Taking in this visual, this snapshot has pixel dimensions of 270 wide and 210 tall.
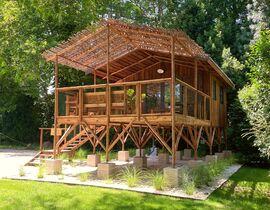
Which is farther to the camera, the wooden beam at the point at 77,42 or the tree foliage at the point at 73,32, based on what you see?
the tree foliage at the point at 73,32

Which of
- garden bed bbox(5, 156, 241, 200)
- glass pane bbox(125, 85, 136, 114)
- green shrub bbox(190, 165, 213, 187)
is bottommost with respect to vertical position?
garden bed bbox(5, 156, 241, 200)

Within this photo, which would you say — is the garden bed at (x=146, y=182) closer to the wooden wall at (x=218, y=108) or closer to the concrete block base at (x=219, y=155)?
the concrete block base at (x=219, y=155)

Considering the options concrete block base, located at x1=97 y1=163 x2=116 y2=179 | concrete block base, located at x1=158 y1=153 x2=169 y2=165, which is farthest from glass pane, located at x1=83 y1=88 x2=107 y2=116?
concrete block base, located at x1=158 y1=153 x2=169 y2=165

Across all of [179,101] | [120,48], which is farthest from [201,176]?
[120,48]

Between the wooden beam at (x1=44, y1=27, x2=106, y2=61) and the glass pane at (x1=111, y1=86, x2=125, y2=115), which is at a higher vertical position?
the wooden beam at (x1=44, y1=27, x2=106, y2=61)

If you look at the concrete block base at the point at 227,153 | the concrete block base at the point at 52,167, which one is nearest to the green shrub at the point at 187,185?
the concrete block base at the point at 52,167

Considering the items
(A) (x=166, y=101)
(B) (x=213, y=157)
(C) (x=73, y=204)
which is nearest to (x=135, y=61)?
(A) (x=166, y=101)

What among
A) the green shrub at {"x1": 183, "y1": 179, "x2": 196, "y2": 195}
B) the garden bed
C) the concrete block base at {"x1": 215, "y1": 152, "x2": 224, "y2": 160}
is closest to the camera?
the green shrub at {"x1": 183, "y1": 179, "x2": 196, "y2": 195}

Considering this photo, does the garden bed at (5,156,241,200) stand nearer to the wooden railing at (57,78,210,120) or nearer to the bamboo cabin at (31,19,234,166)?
the bamboo cabin at (31,19,234,166)

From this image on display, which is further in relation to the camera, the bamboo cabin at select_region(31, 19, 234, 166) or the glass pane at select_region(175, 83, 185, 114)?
the glass pane at select_region(175, 83, 185, 114)

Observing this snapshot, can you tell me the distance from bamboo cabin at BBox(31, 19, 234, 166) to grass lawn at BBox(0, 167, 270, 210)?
1.83m

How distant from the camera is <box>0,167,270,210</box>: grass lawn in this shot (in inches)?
299

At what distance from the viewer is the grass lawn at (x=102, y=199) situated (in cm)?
759

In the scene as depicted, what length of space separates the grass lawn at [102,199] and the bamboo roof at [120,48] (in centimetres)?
444
